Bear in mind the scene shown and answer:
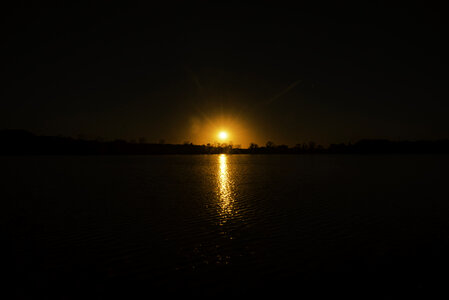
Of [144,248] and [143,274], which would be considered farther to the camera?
[144,248]

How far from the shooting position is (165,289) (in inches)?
495

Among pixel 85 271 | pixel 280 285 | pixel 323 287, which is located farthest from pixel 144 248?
pixel 323 287

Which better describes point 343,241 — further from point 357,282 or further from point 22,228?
point 22,228

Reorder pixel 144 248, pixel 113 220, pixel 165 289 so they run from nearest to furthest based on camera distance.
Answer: pixel 165 289
pixel 144 248
pixel 113 220

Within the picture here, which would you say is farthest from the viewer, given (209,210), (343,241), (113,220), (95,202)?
(95,202)

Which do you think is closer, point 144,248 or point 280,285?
point 280,285

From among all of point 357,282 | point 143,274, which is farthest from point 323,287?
point 143,274

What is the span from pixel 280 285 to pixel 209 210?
1750 centimetres

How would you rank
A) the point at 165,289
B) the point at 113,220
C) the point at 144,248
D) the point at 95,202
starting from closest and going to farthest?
1. the point at 165,289
2. the point at 144,248
3. the point at 113,220
4. the point at 95,202

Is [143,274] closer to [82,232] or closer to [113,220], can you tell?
[82,232]

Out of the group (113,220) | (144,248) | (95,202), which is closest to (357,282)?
(144,248)

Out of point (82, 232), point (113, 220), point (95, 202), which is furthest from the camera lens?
point (95, 202)

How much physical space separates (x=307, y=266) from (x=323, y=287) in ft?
7.38

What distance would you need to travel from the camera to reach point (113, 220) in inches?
1013
